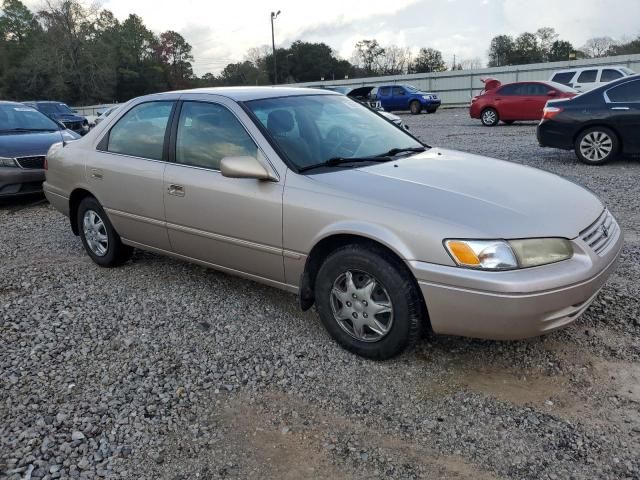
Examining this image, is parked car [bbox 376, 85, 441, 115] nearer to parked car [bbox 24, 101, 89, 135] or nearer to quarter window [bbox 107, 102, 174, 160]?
parked car [bbox 24, 101, 89, 135]

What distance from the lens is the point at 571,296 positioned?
2.78m

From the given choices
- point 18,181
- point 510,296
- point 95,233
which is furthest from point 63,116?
point 510,296

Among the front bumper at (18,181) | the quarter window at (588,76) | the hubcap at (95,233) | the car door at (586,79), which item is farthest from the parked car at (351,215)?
the quarter window at (588,76)

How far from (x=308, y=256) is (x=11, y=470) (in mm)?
1861

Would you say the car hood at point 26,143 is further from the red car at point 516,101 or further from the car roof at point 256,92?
the red car at point 516,101

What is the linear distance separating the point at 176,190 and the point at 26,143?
5.24 m

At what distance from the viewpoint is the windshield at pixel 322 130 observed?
364 centimetres

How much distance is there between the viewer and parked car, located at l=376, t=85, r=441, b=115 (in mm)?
25797

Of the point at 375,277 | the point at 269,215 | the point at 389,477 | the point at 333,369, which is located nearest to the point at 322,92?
the point at 269,215

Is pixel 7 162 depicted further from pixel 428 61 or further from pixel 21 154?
pixel 428 61

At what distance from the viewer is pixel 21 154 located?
774 centimetres

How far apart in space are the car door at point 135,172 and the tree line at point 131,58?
51.8 m

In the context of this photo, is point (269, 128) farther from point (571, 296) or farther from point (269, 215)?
point (571, 296)

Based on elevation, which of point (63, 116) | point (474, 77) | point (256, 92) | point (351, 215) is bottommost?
point (351, 215)
